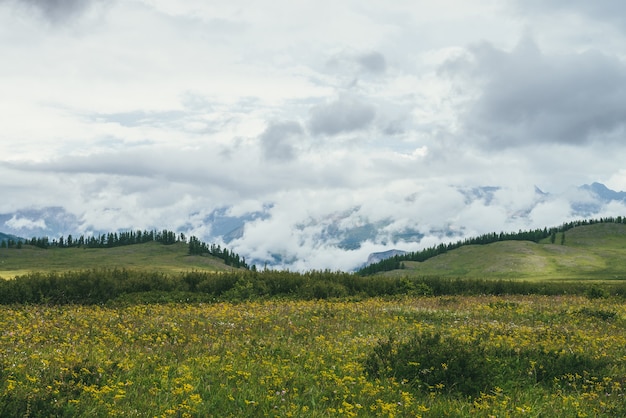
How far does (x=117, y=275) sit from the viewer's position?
31.8 metres

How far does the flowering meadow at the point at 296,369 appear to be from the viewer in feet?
28.4

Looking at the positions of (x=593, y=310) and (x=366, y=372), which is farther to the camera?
(x=593, y=310)

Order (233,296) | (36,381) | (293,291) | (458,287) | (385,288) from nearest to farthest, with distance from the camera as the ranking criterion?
(36,381) < (233,296) < (293,291) < (385,288) < (458,287)

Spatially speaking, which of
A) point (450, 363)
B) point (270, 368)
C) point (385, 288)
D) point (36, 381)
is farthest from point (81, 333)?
point (385, 288)

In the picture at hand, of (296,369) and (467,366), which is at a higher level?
(467,366)

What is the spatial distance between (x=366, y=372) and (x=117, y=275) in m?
24.7

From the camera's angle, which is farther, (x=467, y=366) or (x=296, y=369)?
(x=296, y=369)

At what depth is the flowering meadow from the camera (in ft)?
28.4

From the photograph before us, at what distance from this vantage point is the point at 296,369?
37.2 feet

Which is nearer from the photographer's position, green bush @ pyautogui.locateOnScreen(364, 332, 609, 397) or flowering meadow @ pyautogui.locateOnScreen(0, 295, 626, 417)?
flowering meadow @ pyautogui.locateOnScreen(0, 295, 626, 417)

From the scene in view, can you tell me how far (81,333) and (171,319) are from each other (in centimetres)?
371

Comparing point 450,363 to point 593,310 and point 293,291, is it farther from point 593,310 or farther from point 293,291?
point 293,291

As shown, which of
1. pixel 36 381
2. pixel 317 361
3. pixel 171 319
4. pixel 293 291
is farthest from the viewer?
pixel 293 291

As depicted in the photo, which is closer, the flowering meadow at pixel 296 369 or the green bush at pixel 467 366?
the flowering meadow at pixel 296 369
